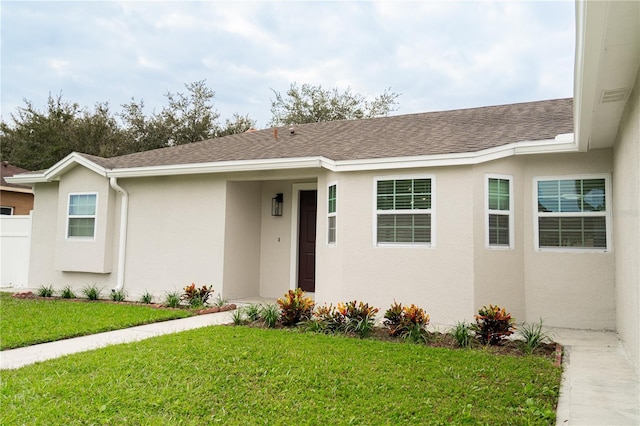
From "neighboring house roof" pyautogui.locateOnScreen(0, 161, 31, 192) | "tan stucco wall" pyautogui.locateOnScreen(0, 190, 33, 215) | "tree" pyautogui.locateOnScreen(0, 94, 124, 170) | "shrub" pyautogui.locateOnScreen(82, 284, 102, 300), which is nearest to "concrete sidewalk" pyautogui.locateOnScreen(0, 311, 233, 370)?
"shrub" pyautogui.locateOnScreen(82, 284, 102, 300)

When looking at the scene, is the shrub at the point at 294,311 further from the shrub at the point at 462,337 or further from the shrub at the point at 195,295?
the shrub at the point at 195,295

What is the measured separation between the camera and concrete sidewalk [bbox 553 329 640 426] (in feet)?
11.8

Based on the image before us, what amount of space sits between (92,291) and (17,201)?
10.3 meters

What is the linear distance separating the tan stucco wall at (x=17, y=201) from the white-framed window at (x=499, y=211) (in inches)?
676

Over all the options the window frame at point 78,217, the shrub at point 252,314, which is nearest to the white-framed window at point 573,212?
the shrub at point 252,314

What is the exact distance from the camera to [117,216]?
1073cm

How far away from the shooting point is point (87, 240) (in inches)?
423

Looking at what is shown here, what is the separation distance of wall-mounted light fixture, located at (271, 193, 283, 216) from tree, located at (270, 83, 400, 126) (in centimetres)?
1944

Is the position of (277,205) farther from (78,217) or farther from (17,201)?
(17,201)

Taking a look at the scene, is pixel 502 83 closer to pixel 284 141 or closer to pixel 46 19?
pixel 284 141

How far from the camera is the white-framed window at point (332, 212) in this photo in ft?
27.7

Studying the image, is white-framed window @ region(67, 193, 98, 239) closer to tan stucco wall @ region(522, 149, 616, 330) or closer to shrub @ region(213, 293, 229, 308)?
shrub @ region(213, 293, 229, 308)

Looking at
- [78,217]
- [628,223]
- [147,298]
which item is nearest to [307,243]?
[147,298]

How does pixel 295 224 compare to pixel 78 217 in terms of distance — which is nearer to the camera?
pixel 295 224
